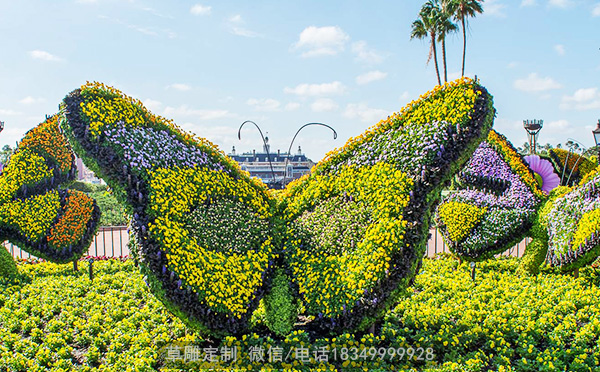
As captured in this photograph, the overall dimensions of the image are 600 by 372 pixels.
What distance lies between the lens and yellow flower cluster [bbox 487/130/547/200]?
8.34 meters

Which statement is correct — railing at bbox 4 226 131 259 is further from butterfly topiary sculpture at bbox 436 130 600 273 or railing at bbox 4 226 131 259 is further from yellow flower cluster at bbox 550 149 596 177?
yellow flower cluster at bbox 550 149 596 177

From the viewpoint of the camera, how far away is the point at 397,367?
4723 mm

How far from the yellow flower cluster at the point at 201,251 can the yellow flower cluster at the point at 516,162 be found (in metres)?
5.35

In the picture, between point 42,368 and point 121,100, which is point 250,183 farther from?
point 42,368

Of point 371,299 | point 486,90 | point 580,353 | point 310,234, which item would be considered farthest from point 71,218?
point 580,353

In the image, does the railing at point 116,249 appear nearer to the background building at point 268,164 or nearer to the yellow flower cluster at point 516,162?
the yellow flower cluster at point 516,162

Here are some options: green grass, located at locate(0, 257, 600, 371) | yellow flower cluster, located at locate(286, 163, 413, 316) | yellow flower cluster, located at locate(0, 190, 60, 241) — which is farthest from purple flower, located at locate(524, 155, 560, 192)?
yellow flower cluster, located at locate(0, 190, 60, 241)

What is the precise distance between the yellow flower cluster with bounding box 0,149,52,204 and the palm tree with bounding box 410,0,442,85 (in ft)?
75.0

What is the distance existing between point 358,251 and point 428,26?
1008 inches

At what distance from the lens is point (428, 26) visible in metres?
27.4

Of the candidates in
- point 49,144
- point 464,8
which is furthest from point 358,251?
point 464,8

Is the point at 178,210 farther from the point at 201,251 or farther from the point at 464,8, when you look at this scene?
the point at 464,8

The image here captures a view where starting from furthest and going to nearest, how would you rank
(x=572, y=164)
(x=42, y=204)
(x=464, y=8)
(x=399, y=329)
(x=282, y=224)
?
→ (x=464, y=8) → (x=572, y=164) → (x=42, y=204) → (x=282, y=224) → (x=399, y=329)

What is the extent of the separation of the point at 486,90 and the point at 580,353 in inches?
117
